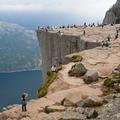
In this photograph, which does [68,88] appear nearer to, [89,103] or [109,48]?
[89,103]

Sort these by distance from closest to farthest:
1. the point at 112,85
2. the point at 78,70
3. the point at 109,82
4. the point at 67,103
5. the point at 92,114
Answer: the point at 92,114, the point at 67,103, the point at 112,85, the point at 109,82, the point at 78,70

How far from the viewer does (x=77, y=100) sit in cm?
2980

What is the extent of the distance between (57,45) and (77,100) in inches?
2017

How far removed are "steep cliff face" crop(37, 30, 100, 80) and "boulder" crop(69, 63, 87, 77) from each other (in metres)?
24.7

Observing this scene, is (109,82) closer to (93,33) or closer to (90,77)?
(90,77)

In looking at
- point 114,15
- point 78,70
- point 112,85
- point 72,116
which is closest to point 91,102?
point 72,116

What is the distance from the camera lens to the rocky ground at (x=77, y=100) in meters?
26.0

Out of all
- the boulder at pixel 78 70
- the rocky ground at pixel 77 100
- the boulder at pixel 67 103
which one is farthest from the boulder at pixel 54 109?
the boulder at pixel 78 70

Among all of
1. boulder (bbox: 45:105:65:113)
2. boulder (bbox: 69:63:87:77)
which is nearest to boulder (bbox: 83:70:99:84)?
boulder (bbox: 69:63:87:77)

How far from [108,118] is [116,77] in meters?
12.2

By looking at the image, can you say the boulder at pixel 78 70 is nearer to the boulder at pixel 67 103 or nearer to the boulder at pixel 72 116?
the boulder at pixel 67 103

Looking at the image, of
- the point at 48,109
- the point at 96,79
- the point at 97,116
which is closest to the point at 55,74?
the point at 96,79

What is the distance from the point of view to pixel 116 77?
35812 millimetres

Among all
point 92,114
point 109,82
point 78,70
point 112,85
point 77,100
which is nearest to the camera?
point 92,114
